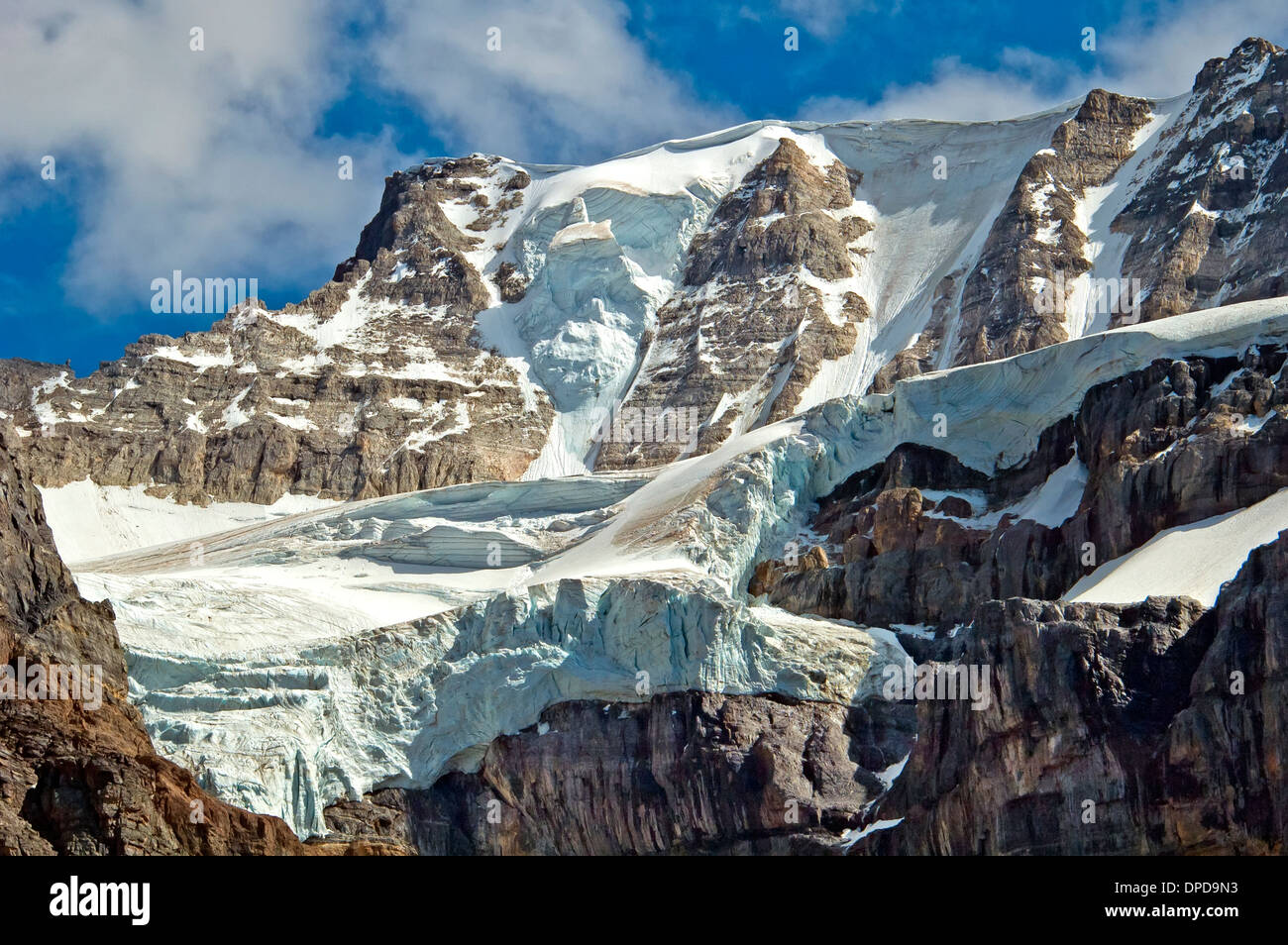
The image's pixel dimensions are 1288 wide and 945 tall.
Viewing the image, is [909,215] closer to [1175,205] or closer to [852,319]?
[852,319]

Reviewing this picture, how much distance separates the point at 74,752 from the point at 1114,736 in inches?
1357

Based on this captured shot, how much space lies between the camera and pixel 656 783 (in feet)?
274

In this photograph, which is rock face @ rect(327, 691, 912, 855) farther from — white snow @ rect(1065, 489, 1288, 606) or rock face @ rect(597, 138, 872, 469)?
rock face @ rect(597, 138, 872, 469)

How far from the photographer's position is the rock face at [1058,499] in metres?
84.8

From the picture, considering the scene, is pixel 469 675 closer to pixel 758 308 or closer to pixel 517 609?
pixel 517 609

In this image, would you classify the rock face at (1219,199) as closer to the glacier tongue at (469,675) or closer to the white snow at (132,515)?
the glacier tongue at (469,675)

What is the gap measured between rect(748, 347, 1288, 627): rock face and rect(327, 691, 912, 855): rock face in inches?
368

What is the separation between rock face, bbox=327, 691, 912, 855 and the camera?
266ft

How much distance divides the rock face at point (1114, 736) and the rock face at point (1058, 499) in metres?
13.6

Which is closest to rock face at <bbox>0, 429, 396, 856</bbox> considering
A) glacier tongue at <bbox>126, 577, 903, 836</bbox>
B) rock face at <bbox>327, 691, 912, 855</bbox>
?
glacier tongue at <bbox>126, 577, 903, 836</bbox>

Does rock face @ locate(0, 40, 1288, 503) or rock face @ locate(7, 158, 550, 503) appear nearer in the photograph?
rock face @ locate(0, 40, 1288, 503)

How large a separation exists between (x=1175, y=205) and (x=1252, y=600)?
82076mm

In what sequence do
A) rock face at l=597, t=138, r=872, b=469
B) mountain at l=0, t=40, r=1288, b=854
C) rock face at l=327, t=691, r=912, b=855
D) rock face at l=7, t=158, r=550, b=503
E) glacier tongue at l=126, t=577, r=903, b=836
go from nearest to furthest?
mountain at l=0, t=40, r=1288, b=854
rock face at l=327, t=691, r=912, b=855
glacier tongue at l=126, t=577, r=903, b=836
rock face at l=7, t=158, r=550, b=503
rock face at l=597, t=138, r=872, b=469

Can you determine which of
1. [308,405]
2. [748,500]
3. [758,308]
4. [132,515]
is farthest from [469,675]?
[758,308]
